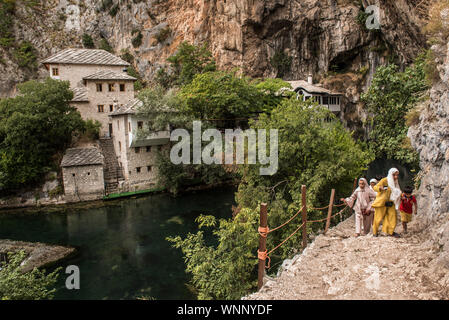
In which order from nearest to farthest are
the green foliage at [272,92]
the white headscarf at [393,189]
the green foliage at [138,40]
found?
the white headscarf at [393,189] → the green foliage at [272,92] → the green foliage at [138,40]

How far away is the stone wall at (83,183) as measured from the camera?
887 inches

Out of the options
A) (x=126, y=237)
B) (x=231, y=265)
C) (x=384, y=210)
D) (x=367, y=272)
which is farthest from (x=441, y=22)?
(x=126, y=237)

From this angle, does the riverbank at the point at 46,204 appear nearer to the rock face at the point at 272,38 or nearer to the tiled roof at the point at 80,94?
the tiled roof at the point at 80,94

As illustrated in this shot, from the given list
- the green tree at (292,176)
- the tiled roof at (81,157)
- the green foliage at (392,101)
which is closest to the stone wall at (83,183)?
the tiled roof at (81,157)

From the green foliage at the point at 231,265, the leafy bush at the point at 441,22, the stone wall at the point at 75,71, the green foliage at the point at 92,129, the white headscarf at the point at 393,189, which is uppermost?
the stone wall at the point at 75,71

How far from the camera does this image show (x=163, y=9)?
39.8 metres

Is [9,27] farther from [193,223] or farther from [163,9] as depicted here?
[193,223]

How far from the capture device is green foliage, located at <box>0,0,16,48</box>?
42213mm

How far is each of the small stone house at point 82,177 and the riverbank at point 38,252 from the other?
22.4 ft

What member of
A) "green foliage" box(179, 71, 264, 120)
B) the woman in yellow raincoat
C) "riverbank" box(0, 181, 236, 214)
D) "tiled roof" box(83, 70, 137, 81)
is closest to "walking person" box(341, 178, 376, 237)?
the woman in yellow raincoat

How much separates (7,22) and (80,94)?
27141 millimetres

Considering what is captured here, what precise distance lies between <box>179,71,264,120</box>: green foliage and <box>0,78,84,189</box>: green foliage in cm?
920

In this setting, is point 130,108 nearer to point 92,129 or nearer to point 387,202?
point 92,129
